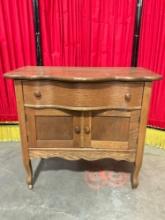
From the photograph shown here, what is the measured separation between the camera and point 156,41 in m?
1.58

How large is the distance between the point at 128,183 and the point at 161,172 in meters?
0.32

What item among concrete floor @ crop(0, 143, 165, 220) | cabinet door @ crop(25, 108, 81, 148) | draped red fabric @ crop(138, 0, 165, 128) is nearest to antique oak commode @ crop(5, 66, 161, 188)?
cabinet door @ crop(25, 108, 81, 148)

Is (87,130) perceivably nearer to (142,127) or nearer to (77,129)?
(77,129)

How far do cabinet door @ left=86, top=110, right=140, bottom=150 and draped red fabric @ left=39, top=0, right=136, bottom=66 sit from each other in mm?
689

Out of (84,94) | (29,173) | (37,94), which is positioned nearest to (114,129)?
(84,94)

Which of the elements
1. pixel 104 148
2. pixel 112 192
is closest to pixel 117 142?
pixel 104 148

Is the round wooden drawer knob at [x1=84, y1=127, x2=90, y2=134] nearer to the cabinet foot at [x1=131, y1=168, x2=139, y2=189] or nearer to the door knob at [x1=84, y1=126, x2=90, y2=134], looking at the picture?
the door knob at [x1=84, y1=126, x2=90, y2=134]

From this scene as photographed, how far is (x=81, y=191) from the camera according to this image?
136 cm

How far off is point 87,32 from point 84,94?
0.75 meters

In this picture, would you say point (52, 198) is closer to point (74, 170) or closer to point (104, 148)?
point (74, 170)

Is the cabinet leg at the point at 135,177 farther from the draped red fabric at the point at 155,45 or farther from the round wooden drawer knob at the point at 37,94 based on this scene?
the round wooden drawer knob at the point at 37,94

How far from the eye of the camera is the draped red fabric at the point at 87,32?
5.07ft

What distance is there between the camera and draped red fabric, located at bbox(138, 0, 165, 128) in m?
1.51

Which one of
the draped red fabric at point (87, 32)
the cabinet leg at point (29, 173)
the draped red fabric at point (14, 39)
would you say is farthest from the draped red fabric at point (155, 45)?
the cabinet leg at point (29, 173)
